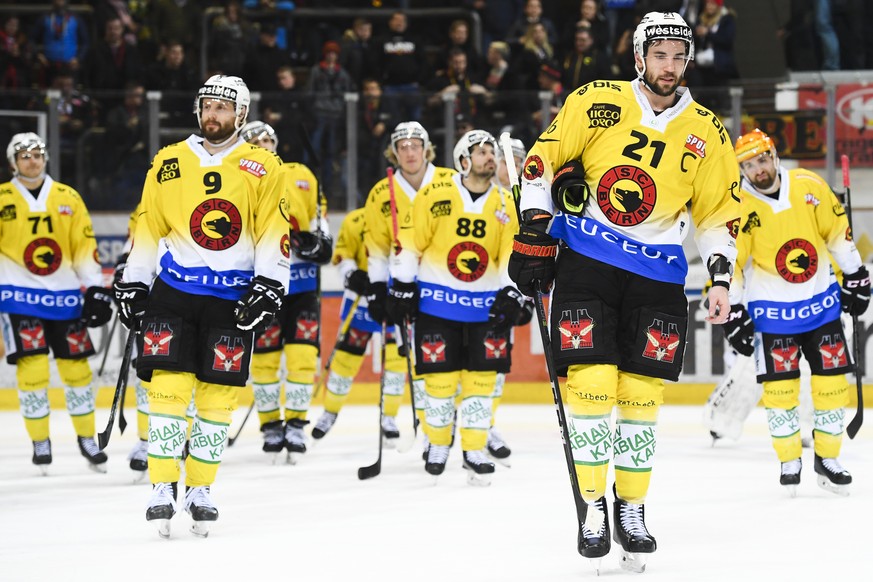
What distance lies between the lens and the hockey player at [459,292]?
21.1ft

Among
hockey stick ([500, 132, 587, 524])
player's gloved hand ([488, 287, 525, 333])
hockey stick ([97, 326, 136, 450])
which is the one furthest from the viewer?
player's gloved hand ([488, 287, 525, 333])

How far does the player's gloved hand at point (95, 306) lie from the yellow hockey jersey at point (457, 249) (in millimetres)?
1563

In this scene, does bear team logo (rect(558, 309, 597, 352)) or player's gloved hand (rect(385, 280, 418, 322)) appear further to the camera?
player's gloved hand (rect(385, 280, 418, 322))

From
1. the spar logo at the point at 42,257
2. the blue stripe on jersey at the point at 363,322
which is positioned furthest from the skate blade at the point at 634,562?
the blue stripe on jersey at the point at 363,322

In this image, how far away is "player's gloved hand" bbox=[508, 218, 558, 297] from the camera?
4.18 m

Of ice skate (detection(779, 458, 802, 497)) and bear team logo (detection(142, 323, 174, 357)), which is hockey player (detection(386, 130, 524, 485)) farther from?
bear team logo (detection(142, 323, 174, 357))

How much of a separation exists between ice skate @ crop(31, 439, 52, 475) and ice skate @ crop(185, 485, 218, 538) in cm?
226

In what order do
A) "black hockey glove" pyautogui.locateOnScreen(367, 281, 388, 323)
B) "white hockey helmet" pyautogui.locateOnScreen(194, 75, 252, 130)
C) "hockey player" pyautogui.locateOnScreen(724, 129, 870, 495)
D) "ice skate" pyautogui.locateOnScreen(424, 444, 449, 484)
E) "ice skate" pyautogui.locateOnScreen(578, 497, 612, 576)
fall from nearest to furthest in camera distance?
"ice skate" pyautogui.locateOnScreen(578, 497, 612, 576), "white hockey helmet" pyautogui.locateOnScreen(194, 75, 252, 130), "hockey player" pyautogui.locateOnScreen(724, 129, 870, 495), "ice skate" pyautogui.locateOnScreen(424, 444, 449, 484), "black hockey glove" pyautogui.locateOnScreen(367, 281, 388, 323)

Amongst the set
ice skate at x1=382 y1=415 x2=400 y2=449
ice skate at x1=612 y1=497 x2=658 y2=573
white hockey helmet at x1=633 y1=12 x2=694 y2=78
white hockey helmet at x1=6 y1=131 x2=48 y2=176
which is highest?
white hockey helmet at x1=633 y1=12 x2=694 y2=78

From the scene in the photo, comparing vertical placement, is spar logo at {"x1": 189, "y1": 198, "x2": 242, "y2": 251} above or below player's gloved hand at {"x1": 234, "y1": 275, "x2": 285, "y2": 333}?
above

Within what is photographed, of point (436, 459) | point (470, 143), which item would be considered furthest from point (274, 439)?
point (470, 143)

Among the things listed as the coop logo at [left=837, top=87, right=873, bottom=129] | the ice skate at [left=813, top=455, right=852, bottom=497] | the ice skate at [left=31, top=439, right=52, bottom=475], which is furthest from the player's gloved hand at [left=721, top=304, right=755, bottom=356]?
the coop logo at [left=837, top=87, right=873, bottom=129]

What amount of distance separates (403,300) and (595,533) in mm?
2651

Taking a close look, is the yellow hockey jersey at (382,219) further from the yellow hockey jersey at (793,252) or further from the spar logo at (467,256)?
the yellow hockey jersey at (793,252)
